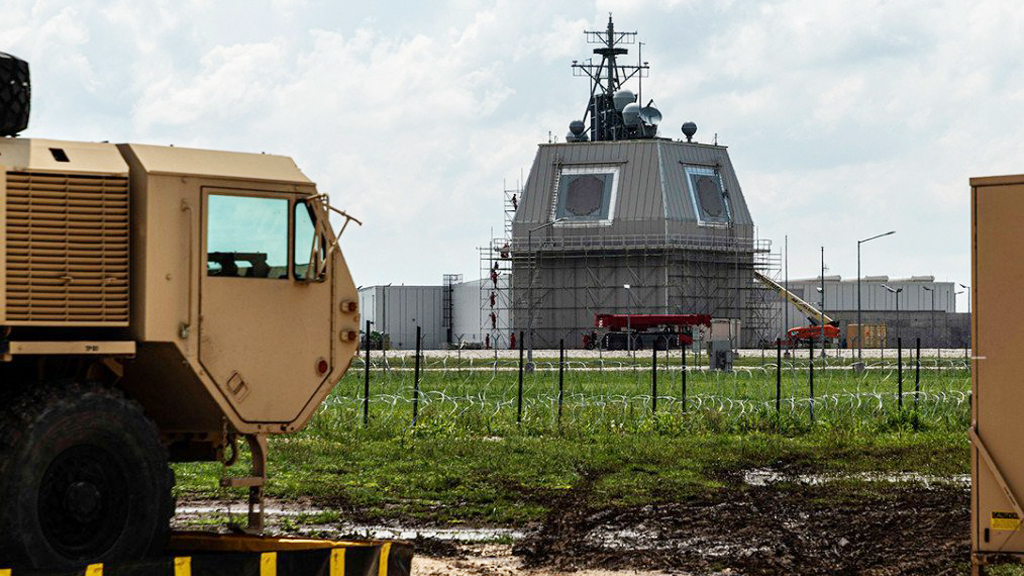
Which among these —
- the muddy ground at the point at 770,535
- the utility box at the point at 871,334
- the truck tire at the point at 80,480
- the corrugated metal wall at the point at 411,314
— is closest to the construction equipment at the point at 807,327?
the utility box at the point at 871,334

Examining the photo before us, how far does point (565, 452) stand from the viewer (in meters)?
23.4

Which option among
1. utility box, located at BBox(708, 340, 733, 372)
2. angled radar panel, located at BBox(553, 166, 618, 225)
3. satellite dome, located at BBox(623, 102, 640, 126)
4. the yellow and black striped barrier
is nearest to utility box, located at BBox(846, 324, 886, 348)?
satellite dome, located at BBox(623, 102, 640, 126)

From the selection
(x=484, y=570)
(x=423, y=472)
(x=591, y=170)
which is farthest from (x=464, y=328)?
(x=484, y=570)

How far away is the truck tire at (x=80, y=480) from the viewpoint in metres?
10.1

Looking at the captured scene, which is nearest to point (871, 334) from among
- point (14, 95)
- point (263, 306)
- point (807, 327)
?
point (807, 327)

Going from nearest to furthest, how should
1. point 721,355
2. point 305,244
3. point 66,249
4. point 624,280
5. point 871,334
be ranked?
point 66,249, point 305,244, point 721,355, point 624,280, point 871,334

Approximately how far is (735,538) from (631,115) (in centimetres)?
8380

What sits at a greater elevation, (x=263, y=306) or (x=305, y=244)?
(x=305, y=244)

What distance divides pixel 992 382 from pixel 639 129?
8768 cm

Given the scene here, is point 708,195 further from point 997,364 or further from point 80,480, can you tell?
point 80,480

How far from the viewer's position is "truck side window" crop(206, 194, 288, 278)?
1147 cm

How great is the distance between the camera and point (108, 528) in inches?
419

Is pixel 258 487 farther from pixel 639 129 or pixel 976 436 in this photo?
pixel 639 129

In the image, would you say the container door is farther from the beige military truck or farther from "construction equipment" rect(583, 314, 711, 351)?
"construction equipment" rect(583, 314, 711, 351)
